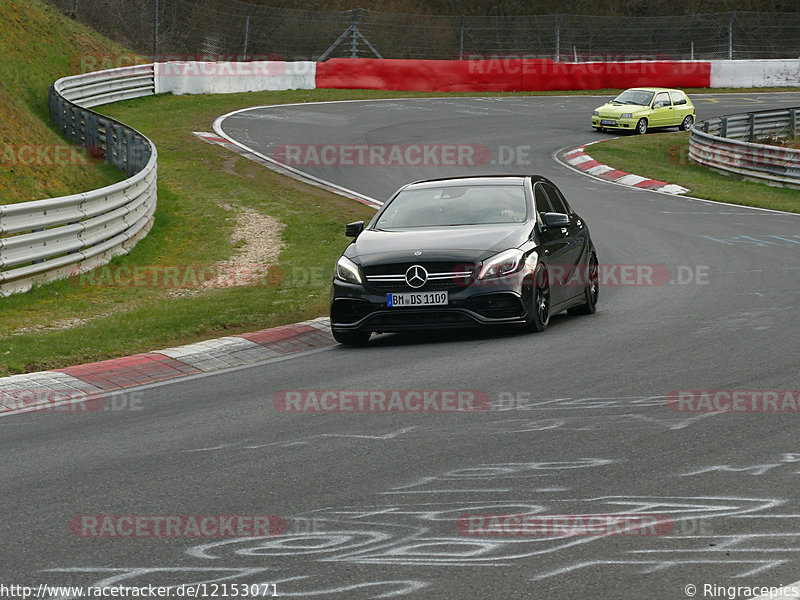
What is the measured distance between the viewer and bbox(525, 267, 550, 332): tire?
1139 centimetres

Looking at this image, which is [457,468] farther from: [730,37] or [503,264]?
[730,37]

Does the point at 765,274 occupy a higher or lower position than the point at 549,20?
lower

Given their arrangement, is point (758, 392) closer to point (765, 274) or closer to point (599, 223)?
point (765, 274)

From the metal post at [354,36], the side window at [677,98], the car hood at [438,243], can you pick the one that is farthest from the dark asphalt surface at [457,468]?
the metal post at [354,36]

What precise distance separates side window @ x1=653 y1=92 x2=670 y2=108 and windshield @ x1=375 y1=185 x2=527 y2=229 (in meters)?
26.2

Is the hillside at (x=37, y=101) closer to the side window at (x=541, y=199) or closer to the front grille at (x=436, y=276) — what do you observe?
the side window at (x=541, y=199)

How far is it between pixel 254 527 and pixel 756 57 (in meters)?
48.8

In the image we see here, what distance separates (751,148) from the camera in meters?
29.0

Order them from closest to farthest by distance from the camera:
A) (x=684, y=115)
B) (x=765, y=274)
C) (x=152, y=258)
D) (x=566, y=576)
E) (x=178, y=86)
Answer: (x=566, y=576)
(x=765, y=274)
(x=152, y=258)
(x=684, y=115)
(x=178, y=86)

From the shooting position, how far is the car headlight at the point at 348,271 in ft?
37.3

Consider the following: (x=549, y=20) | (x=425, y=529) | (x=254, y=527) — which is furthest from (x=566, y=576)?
(x=549, y=20)

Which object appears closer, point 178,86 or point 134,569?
point 134,569

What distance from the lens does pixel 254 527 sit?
5711mm

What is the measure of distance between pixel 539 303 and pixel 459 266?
966 millimetres
